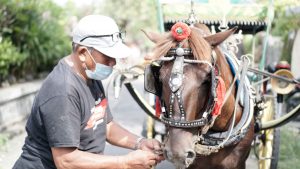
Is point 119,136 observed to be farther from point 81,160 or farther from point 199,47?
point 199,47

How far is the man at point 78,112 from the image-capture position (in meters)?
2.74

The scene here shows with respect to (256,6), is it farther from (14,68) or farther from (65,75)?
(14,68)

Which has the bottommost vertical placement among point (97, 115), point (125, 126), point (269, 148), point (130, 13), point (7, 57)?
point (130, 13)

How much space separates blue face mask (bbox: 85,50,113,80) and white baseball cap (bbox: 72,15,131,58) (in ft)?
0.40

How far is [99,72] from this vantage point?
2.93 m

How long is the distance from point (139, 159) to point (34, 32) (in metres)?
7.21

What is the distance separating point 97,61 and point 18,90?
5.54 metres

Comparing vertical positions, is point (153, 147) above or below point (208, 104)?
below

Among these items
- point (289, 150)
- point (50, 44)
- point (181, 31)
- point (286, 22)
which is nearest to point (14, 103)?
point (50, 44)

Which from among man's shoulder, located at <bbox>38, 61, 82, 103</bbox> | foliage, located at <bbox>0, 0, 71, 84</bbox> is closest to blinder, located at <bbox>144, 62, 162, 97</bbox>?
man's shoulder, located at <bbox>38, 61, 82, 103</bbox>

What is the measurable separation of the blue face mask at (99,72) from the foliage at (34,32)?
19.5 ft

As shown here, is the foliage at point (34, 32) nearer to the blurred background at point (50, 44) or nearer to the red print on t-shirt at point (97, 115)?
the blurred background at point (50, 44)

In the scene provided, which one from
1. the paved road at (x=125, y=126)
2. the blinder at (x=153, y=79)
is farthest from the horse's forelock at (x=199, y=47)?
the paved road at (x=125, y=126)

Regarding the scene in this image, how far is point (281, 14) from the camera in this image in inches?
420
